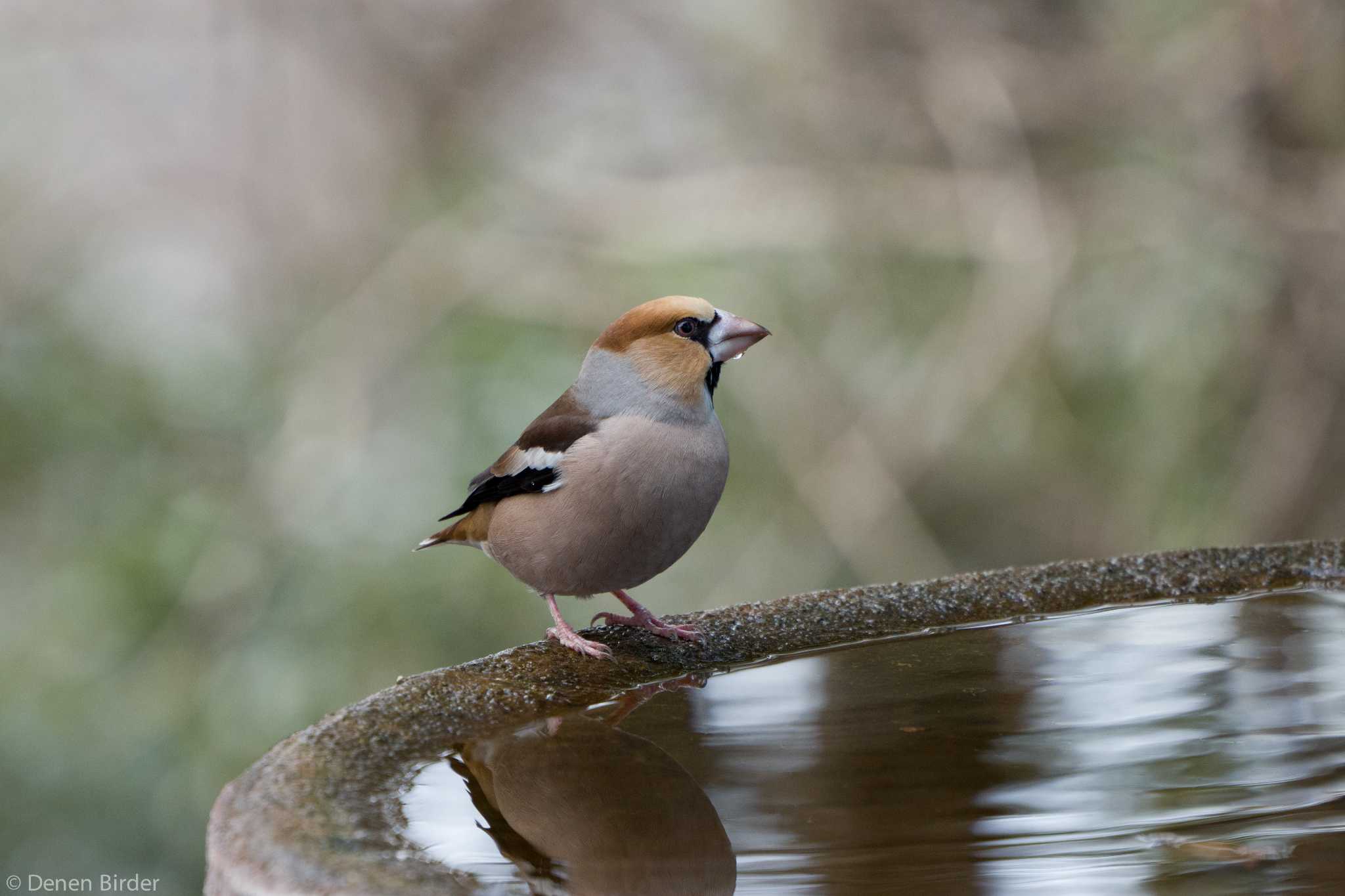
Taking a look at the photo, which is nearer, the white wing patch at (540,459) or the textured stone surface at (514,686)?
the textured stone surface at (514,686)

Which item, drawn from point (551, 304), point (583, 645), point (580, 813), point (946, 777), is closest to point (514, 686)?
point (583, 645)

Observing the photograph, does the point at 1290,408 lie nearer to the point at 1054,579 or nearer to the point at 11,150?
the point at 1054,579

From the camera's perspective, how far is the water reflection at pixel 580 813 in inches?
53.2

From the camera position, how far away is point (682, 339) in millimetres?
2520

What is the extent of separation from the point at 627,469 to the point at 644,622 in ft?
0.97

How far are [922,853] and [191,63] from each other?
24.0ft

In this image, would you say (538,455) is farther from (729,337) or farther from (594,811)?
(594,811)

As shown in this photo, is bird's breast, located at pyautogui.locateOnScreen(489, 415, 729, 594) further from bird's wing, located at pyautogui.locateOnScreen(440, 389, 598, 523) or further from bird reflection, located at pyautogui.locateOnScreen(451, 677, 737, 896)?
bird reflection, located at pyautogui.locateOnScreen(451, 677, 737, 896)

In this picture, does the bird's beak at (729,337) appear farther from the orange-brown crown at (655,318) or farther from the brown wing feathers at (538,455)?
the brown wing feathers at (538,455)

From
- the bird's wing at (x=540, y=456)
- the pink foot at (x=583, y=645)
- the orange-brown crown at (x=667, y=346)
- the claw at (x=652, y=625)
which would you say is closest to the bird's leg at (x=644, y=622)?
the claw at (x=652, y=625)

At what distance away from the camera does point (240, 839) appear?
56.0 inches

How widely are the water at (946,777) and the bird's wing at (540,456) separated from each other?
537 mm

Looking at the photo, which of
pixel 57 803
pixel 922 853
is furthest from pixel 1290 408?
pixel 57 803

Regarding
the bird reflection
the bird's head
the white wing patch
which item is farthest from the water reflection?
the bird's head
